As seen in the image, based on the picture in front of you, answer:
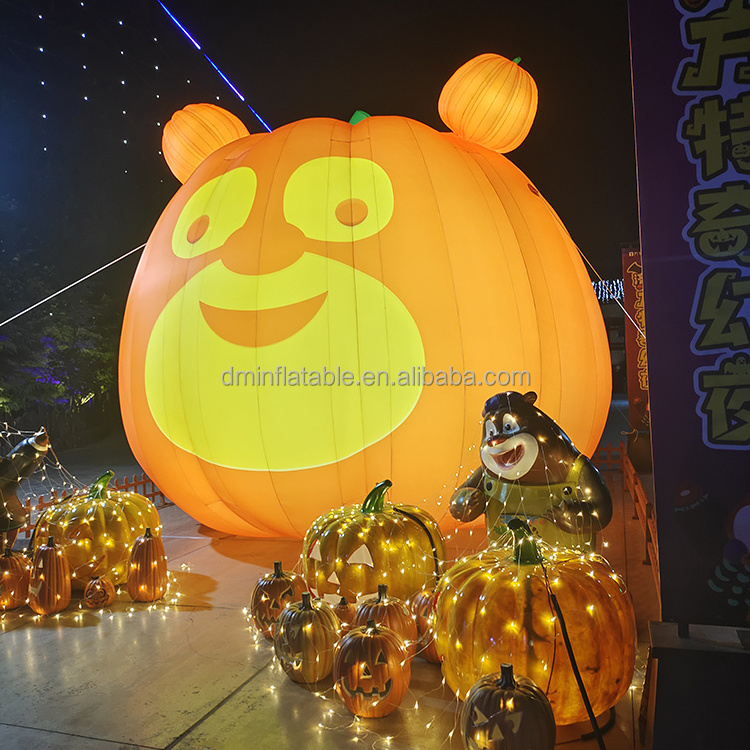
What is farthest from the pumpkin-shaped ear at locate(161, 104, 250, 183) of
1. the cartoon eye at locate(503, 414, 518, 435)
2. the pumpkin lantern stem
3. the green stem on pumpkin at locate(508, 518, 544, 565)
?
the pumpkin lantern stem

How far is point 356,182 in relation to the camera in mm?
5180

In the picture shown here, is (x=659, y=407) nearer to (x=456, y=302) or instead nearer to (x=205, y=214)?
(x=456, y=302)

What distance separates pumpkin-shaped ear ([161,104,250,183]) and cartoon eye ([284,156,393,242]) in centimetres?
146

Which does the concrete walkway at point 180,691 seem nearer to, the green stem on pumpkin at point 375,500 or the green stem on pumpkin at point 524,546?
the green stem on pumpkin at point 524,546

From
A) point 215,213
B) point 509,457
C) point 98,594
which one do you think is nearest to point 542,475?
point 509,457

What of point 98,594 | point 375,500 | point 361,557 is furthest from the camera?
point 98,594

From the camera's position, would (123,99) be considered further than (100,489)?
Yes

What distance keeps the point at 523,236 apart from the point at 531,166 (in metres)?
4.80

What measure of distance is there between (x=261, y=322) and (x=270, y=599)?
219 cm

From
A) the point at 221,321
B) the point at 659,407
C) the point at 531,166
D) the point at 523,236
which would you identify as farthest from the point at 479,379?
the point at 531,166

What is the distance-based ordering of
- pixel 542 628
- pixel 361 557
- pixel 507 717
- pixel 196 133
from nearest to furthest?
pixel 507 717, pixel 542 628, pixel 361 557, pixel 196 133

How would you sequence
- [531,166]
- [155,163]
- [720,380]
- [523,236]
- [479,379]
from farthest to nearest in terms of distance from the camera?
[155,163], [531,166], [523,236], [479,379], [720,380]

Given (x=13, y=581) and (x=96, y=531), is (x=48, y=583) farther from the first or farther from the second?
(x=96, y=531)

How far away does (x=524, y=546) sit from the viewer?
279 cm
